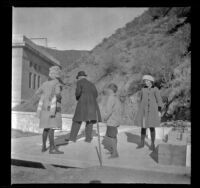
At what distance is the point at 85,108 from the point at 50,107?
751mm

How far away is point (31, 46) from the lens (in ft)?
22.8

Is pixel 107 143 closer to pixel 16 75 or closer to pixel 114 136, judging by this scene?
pixel 114 136

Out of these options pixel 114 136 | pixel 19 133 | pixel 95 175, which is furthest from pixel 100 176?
pixel 19 133

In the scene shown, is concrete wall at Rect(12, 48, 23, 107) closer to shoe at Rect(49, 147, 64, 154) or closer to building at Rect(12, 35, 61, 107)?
building at Rect(12, 35, 61, 107)

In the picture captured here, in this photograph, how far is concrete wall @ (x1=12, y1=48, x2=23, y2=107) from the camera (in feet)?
20.8

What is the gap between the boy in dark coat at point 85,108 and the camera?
6397 millimetres

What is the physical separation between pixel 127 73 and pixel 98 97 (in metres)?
1.81

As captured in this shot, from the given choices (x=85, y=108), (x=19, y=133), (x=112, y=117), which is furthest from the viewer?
(x=19, y=133)

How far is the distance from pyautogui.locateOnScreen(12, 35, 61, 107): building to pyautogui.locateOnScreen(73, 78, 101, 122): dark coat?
792mm

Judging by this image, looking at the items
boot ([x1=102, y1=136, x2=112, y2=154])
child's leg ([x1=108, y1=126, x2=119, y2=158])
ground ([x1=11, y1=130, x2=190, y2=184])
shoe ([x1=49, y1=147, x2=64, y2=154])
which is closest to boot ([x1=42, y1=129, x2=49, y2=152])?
shoe ([x1=49, y1=147, x2=64, y2=154])

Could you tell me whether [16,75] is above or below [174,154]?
above

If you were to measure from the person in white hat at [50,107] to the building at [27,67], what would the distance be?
12.1 inches

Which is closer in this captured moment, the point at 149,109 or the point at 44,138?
the point at 44,138
